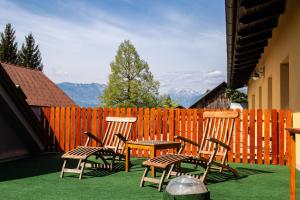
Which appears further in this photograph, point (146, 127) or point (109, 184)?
point (146, 127)

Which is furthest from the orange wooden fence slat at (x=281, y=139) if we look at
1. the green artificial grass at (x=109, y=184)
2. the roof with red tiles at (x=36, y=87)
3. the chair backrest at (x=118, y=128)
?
the roof with red tiles at (x=36, y=87)

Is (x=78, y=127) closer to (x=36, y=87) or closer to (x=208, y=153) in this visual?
(x=208, y=153)

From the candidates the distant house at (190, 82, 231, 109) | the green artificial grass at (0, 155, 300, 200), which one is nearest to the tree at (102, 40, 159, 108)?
the distant house at (190, 82, 231, 109)

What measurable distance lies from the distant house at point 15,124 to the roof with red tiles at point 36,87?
982cm

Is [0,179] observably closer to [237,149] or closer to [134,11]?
[237,149]

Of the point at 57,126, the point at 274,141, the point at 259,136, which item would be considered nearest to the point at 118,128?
the point at 57,126

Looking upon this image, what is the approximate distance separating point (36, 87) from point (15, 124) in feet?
40.2

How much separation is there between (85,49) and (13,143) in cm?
773

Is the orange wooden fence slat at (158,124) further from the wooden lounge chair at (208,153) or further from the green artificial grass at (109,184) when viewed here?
the wooden lounge chair at (208,153)

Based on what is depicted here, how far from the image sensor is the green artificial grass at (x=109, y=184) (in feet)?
16.5

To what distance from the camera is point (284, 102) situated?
9.19 m

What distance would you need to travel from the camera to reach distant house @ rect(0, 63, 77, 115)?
19.7 meters

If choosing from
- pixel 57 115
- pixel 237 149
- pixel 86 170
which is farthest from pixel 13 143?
pixel 237 149

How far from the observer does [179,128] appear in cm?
973
